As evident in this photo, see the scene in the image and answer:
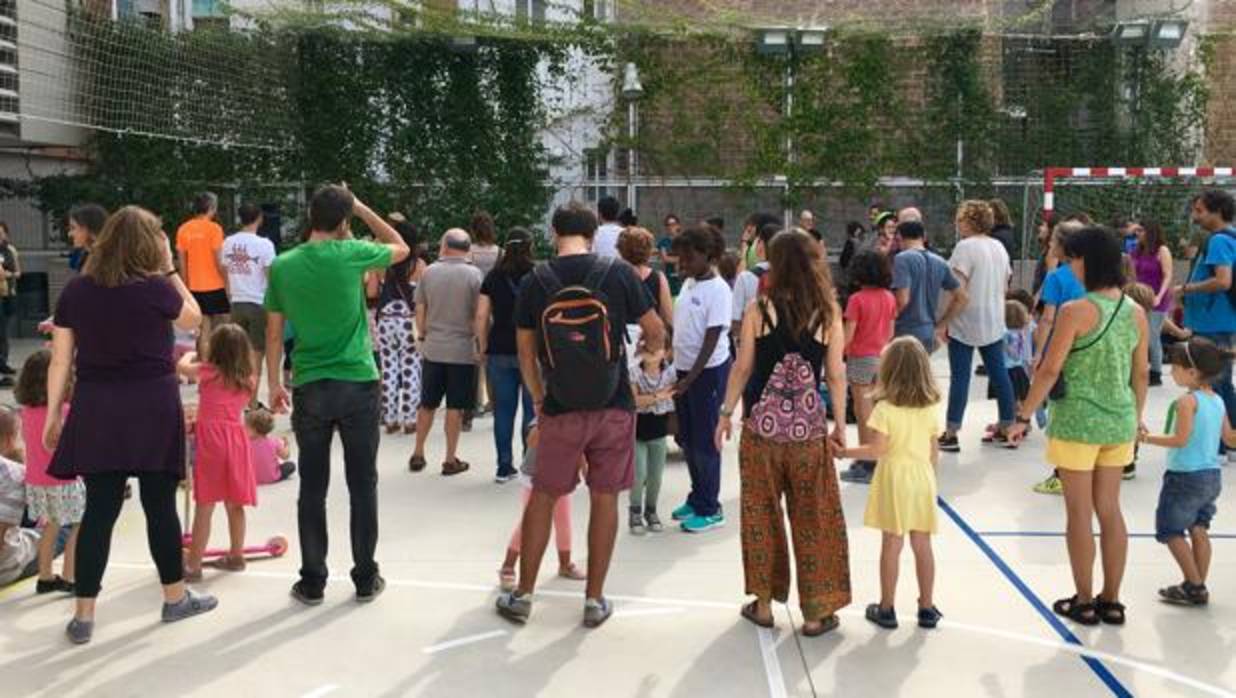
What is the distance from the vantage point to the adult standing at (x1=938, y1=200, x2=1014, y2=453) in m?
8.18

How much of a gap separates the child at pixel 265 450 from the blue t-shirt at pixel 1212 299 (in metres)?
5.70

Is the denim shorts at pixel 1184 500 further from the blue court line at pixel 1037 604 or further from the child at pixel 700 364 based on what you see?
the child at pixel 700 364

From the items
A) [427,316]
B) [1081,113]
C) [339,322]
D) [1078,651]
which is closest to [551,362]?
[339,322]

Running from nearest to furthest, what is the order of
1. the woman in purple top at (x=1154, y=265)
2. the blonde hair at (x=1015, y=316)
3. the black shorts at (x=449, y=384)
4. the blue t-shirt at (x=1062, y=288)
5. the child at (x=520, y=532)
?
the child at (x=520, y=532)
the blue t-shirt at (x=1062, y=288)
the black shorts at (x=449, y=384)
the blonde hair at (x=1015, y=316)
the woman in purple top at (x=1154, y=265)

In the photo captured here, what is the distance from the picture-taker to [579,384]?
477 centimetres

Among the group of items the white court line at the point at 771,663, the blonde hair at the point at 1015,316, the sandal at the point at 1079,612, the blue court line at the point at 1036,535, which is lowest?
the white court line at the point at 771,663

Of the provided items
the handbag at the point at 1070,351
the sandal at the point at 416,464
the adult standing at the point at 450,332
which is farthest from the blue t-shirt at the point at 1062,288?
the sandal at the point at 416,464

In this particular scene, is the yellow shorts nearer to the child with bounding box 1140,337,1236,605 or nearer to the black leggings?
the child with bounding box 1140,337,1236,605

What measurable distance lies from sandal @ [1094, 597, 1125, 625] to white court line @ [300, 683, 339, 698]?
117 inches

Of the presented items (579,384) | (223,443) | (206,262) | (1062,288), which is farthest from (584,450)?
(206,262)

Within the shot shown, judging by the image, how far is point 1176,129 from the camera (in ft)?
56.4

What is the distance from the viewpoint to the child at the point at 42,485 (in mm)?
5312

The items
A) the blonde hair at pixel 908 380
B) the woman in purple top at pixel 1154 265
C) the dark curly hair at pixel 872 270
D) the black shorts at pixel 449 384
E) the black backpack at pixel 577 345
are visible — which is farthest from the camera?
the woman in purple top at pixel 1154 265

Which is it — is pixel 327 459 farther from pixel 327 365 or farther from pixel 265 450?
pixel 265 450
